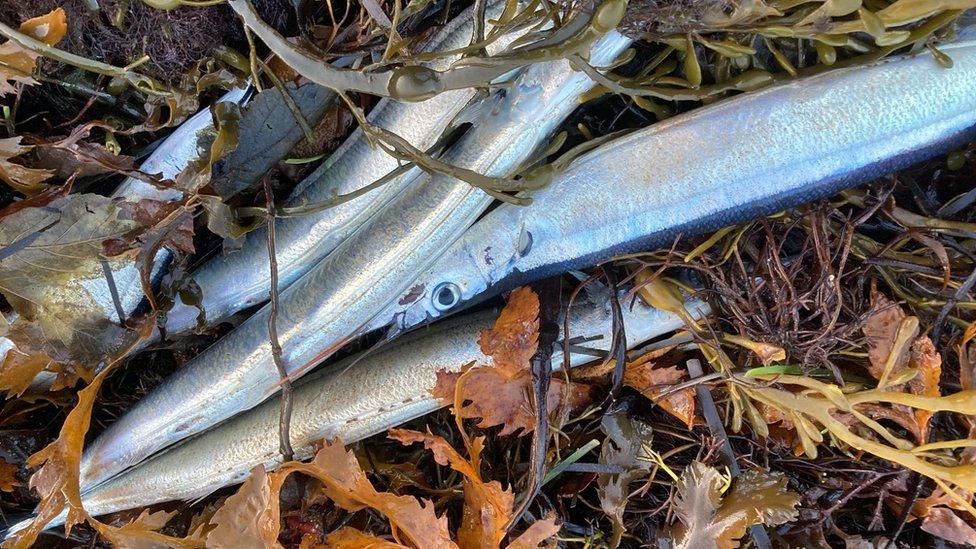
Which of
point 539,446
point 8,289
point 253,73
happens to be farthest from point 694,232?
point 8,289

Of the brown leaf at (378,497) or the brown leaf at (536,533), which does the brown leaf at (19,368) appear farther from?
the brown leaf at (536,533)

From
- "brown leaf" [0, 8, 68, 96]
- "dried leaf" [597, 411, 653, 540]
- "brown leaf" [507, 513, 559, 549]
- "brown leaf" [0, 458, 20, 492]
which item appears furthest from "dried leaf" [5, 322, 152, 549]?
"dried leaf" [597, 411, 653, 540]

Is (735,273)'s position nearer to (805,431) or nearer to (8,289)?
(805,431)

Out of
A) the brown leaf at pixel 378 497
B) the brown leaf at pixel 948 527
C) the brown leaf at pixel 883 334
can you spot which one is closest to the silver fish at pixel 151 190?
the brown leaf at pixel 378 497

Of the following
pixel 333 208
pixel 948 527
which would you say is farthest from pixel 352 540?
pixel 948 527

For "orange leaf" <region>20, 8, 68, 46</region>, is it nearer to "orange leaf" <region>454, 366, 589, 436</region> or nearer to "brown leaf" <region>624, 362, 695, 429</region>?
"orange leaf" <region>454, 366, 589, 436</region>
